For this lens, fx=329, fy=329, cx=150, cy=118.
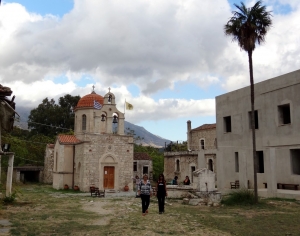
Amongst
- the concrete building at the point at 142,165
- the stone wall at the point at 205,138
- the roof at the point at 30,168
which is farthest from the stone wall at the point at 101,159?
the stone wall at the point at 205,138

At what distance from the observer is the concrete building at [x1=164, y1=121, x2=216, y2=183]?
34750 mm

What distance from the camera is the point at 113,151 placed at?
29.2 meters

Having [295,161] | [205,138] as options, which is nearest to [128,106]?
[295,161]

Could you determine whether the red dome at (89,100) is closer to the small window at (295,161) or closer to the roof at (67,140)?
the roof at (67,140)

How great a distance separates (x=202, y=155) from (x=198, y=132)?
11330mm

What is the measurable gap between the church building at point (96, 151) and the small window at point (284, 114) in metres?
13.7

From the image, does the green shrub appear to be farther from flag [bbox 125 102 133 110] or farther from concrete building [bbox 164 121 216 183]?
concrete building [bbox 164 121 216 183]

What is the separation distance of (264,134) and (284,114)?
185cm

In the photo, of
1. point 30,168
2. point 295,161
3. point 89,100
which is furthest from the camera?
point 30,168

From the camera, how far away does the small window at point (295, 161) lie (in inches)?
787

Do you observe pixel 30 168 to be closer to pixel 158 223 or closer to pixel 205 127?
pixel 205 127

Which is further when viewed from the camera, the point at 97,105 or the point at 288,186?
the point at 97,105

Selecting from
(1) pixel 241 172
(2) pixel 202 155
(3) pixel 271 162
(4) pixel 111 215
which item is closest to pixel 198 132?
(2) pixel 202 155

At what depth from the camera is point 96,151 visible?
2847 centimetres
